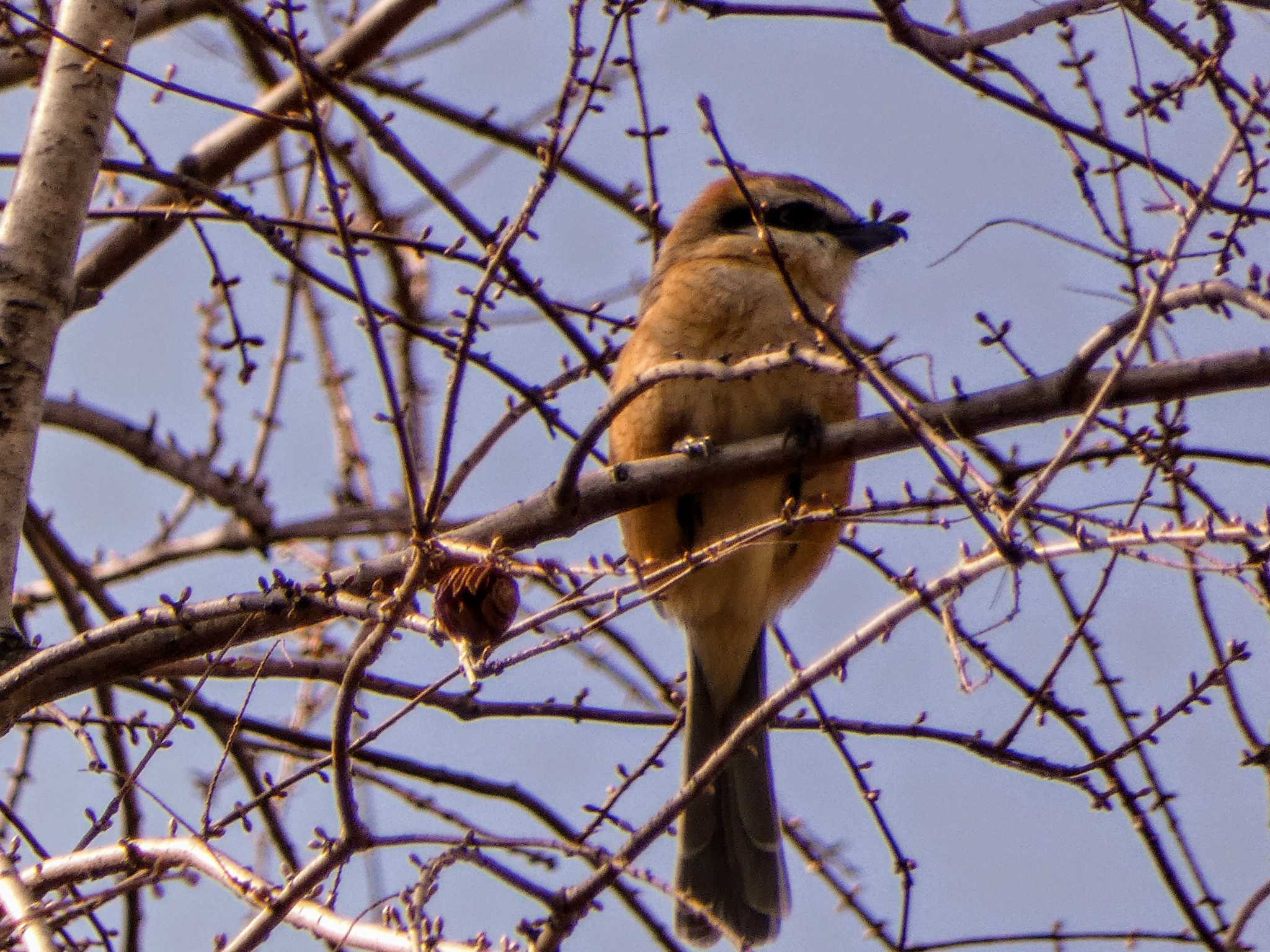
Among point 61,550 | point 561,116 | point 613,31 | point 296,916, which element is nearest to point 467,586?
point 296,916

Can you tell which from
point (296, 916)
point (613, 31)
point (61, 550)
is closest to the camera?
point (296, 916)

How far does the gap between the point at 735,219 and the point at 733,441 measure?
1.01 m

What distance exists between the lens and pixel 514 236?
250 centimetres

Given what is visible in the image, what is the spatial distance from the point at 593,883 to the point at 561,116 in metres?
1.30

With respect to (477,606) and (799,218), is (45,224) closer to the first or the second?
(477,606)

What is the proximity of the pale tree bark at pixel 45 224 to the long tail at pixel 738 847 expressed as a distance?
223 centimetres

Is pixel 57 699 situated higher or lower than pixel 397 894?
higher

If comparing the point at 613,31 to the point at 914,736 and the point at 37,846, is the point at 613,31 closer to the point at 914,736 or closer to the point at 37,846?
the point at 914,736

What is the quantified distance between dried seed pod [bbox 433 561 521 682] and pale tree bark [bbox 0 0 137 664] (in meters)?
0.98

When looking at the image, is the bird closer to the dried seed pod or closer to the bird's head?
the bird's head

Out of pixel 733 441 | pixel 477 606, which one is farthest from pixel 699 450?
pixel 477 606

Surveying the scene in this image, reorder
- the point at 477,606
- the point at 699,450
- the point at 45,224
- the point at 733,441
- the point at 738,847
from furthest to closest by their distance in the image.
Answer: the point at 738,847 < the point at 733,441 < the point at 699,450 < the point at 45,224 < the point at 477,606

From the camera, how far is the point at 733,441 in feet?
14.6

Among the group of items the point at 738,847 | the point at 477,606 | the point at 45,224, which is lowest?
the point at 477,606
